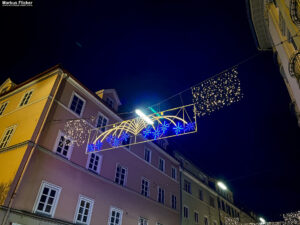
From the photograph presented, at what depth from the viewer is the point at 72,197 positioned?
13.7m

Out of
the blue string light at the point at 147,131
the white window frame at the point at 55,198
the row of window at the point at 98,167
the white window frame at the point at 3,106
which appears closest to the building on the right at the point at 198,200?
the row of window at the point at 98,167

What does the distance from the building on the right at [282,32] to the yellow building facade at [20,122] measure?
1406cm

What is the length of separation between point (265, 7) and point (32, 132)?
1712 cm

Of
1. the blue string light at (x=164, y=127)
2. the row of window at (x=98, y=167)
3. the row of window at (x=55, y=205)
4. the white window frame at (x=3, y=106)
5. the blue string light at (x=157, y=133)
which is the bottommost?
the row of window at (x=55, y=205)

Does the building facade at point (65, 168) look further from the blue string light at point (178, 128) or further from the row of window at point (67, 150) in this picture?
the blue string light at point (178, 128)

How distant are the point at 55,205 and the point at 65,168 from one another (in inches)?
89.9

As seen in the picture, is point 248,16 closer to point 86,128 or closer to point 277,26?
point 277,26

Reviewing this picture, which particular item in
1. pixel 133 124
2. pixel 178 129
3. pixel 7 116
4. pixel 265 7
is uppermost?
pixel 265 7

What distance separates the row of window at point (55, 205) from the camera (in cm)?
1204

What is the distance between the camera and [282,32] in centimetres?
1215

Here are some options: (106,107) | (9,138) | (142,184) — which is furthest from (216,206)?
(9,138)

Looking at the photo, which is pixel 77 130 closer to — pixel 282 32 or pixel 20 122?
pixel 20 122

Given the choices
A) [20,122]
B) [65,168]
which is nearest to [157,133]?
[65,168]

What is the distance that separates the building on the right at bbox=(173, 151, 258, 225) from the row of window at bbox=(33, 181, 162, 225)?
11.8 metres
